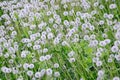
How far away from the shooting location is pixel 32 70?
134 inches

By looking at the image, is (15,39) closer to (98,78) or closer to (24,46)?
(24,46)

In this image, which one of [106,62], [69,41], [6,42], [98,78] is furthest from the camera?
[6,42]

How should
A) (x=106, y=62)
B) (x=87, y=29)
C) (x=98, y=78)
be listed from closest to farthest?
(x=98, y=78)
(x=106, y=62)
(x=87, y=29)

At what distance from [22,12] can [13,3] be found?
882mm

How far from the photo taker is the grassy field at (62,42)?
3.05 m

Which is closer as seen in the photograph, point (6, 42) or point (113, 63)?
point (113, 63)

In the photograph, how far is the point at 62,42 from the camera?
340 cm

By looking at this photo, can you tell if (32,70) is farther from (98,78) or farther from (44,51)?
(98,78)

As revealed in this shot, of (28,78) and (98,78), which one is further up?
(28,78)

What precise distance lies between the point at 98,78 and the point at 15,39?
165cm

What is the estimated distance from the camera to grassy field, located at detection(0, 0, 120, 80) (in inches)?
120

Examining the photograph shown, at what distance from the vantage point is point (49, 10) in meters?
4.54

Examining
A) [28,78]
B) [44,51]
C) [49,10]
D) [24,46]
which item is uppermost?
[49,10]

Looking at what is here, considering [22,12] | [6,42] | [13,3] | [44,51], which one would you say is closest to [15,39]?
[6,42]
